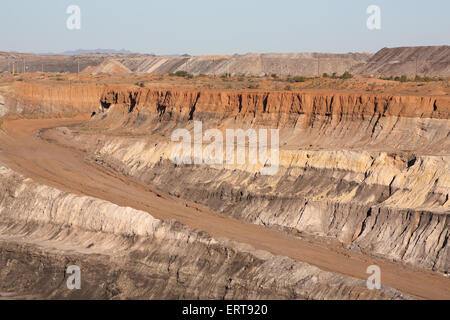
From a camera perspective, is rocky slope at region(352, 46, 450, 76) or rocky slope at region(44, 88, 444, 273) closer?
rocky slope at region(44, 88, 444, 273)

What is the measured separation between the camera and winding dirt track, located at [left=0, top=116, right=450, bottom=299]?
29156 mm

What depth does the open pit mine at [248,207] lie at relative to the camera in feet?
95.6

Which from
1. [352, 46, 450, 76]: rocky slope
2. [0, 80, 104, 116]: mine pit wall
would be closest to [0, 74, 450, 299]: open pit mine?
[0, 80, 104, 116]: mine pit wall

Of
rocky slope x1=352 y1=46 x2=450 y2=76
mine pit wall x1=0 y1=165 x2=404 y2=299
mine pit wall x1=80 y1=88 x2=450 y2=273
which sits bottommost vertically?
mine pit wall x1=0 y1=165 x2=404 y2=299

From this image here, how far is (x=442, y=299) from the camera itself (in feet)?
87.1

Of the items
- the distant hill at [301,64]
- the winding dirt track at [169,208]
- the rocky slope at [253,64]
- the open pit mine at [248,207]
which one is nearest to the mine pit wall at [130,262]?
the open pit mine at [248,207]

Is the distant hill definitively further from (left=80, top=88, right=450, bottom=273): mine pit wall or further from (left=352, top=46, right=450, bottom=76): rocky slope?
(left=80, top=88, right=450, bottom=273): mine pit wall

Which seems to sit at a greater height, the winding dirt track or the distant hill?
the distant hill

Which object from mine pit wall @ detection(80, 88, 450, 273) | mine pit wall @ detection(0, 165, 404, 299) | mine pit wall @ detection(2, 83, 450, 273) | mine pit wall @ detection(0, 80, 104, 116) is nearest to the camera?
mine pit wall @ detection(0, 165, 404, 299)

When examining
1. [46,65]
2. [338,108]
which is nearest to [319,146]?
[338,108]

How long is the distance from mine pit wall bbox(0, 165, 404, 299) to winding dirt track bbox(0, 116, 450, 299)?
2499 millimetres

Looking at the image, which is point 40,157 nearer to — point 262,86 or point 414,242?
point 262,86

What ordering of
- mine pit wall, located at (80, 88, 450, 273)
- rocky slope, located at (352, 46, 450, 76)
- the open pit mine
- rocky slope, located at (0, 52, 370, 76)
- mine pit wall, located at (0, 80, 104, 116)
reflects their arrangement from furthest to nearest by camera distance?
rocky slope, located at (0, 52, 370, 76) → rocky slope, located at (352, 46, 450, 76) → mine pit wall, located at (0, 80, 104, 116) → mine pit wall, located at (80, 88, 450, 273) → the open pit mine

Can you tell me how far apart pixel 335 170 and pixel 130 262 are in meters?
12.8
